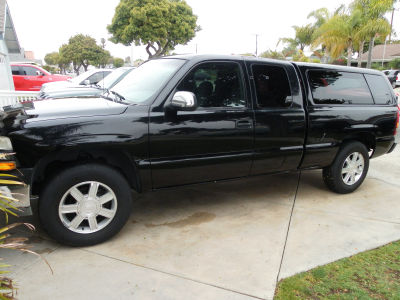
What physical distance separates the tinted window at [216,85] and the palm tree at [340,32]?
1862cm

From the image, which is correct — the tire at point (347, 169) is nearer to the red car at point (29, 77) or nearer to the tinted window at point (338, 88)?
the tinted window at point (338, 88)

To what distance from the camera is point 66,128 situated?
292 centimetres

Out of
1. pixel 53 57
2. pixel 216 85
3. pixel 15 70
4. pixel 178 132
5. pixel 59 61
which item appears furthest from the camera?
pixel 53 57

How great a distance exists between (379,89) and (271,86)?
6.43 ft

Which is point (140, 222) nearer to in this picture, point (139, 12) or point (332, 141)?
point (332, 141)

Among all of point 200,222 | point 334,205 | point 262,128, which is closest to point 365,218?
point 334,205

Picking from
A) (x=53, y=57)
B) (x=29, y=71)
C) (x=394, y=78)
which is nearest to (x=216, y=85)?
(x=29, y=71)

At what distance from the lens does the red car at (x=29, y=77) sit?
1512 centimetres

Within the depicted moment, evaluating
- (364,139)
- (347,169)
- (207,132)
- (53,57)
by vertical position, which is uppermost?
(53,57)

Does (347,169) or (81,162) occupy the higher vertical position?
(81,162)

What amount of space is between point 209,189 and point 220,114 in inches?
65.4

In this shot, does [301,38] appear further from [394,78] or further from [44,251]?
[44,251]

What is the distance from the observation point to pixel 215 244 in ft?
11.1

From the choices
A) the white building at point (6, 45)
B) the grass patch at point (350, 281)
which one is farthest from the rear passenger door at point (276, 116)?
the white building at point (6, 45)
